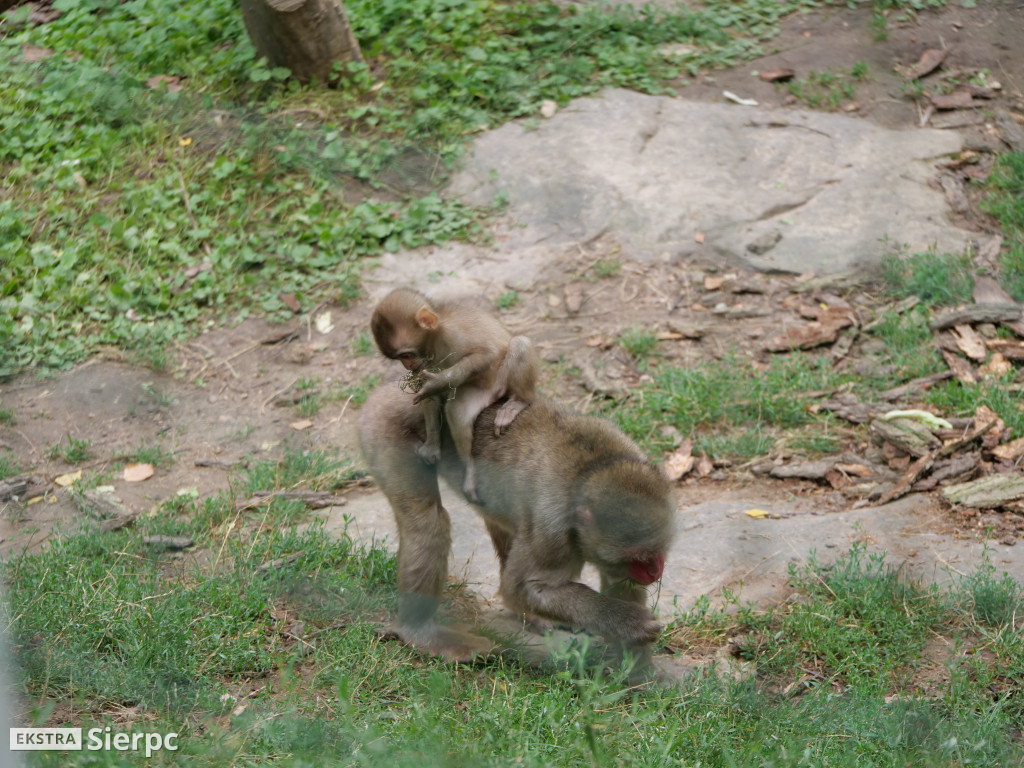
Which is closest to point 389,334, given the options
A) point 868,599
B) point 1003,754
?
point 868,599

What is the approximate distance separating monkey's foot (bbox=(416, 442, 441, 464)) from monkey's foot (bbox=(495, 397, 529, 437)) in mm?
307

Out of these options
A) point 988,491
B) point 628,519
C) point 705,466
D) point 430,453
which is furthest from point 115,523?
point 988,491

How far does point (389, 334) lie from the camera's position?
495cm

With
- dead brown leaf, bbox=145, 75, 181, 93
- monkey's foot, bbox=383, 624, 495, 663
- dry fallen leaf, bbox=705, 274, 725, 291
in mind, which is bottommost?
dry fallen leaf, bbox=705, 274, 725, 291

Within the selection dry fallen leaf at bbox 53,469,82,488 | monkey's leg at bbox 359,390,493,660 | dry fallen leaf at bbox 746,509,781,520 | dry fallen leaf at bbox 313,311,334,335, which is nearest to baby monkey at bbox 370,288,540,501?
monkey's leg at bbox 359,390,493,660

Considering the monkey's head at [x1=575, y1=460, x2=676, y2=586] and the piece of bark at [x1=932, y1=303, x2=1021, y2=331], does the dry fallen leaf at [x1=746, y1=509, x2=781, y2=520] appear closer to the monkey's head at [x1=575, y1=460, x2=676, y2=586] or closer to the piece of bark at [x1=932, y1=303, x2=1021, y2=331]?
the monkey's head at [x1=575, y1=460, x2=676, y2=586]

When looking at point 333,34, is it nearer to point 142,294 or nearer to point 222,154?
point 222,154

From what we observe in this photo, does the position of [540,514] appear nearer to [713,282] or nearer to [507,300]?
[507,300]

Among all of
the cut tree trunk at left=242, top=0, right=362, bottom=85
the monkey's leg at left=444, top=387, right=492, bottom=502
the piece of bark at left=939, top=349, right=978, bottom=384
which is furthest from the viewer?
the cut tree trunk at left=242, top=0, right=362, bottom=85

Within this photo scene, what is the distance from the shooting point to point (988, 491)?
595 centimetres

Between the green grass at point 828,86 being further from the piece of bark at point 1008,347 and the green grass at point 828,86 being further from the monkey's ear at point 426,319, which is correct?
the monkey's ear at point 426,319

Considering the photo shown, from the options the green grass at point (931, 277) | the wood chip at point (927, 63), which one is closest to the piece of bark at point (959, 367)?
the green grass at point (931, 277)

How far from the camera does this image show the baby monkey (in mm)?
4980

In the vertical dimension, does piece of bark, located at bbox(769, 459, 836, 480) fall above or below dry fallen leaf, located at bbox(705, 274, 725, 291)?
below
